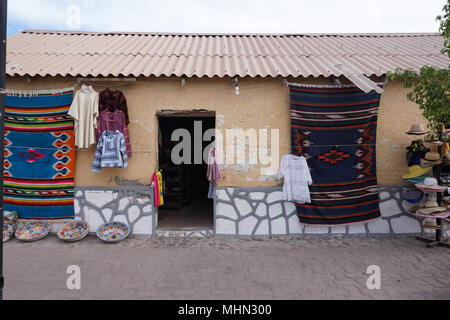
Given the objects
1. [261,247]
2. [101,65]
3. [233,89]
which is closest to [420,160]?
[261,247]

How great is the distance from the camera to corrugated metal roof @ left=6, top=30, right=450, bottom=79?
529 cm

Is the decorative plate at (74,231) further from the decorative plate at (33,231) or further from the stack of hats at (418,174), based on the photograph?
the stack of hats at (418,174)

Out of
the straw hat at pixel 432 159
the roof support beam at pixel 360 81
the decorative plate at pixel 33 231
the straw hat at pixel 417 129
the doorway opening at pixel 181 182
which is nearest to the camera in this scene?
the roof support beam at pixel 360 81

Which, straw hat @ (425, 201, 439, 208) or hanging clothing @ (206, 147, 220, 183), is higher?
hanging clothing @ (206, 147, 220, 183)

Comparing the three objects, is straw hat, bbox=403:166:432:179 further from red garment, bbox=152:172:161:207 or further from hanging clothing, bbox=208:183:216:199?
red garment, bbox=152:172:161:207

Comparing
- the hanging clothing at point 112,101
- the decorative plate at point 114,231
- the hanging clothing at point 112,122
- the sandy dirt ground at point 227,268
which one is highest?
the hanging clothing at point 112,101

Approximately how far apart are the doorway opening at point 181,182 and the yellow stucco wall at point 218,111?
0.32 metres

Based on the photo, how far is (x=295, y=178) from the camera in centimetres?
530

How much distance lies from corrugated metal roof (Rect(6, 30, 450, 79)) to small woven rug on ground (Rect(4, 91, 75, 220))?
610mm

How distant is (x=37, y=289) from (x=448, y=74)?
5.73m

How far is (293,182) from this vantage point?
17.4 ft

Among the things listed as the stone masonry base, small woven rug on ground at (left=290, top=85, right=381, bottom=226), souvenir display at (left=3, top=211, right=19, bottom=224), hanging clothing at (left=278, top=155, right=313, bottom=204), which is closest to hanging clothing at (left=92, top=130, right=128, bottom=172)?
the stone masonry base

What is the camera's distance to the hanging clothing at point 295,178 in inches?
206

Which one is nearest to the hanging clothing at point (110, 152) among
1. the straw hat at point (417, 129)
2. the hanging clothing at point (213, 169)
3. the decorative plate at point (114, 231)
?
the decorative plate at point (114, 231)
